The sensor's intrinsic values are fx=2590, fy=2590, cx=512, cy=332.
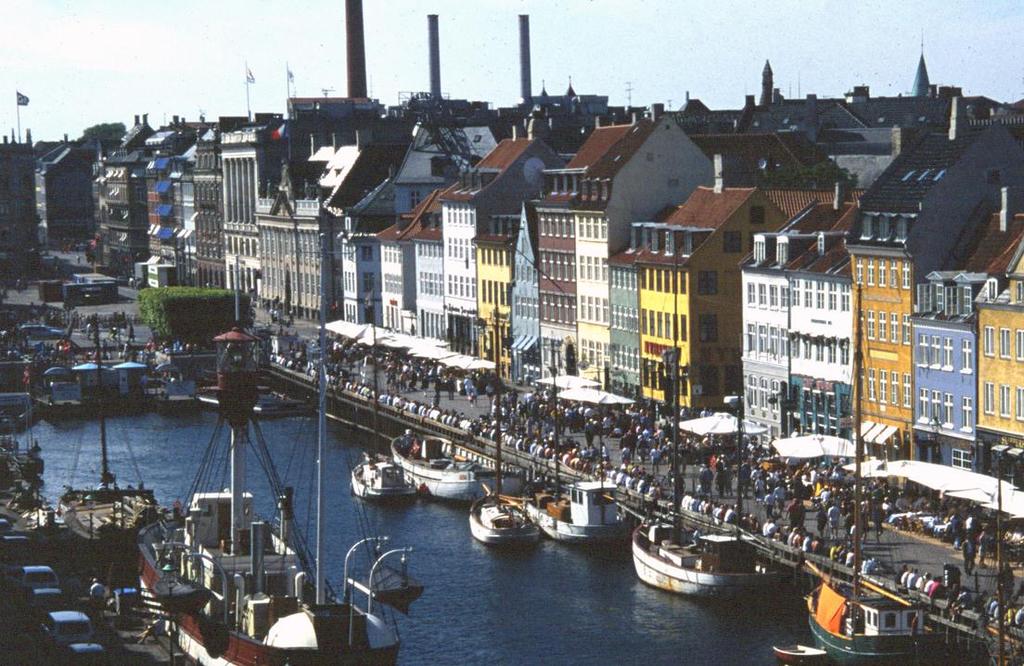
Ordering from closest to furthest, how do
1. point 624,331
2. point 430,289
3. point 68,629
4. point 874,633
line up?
point 68,629 → point 874,633 → point 624,331 → point 430,289

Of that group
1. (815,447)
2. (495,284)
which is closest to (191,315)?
(495,284)

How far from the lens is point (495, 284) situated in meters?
129

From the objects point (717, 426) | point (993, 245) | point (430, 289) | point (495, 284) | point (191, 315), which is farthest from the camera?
point (191, 315)

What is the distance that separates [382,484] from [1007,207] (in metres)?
25.3

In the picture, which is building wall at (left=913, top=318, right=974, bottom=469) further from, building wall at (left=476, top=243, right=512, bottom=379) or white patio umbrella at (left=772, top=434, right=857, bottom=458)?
building wall at (left=476, top=243, right=512, bottom=379)

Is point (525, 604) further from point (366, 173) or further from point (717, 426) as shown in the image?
point (366, 173)

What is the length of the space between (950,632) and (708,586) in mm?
10663

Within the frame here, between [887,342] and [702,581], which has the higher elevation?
[887,342]

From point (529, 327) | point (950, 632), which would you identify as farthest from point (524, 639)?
point (529, 327)

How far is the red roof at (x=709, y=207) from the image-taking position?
102m

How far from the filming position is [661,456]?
9006 centimetres

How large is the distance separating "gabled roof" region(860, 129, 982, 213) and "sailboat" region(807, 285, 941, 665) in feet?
81.3

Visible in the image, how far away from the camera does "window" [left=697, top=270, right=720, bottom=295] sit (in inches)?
4045

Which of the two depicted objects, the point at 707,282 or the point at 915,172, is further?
the point at 707,282
